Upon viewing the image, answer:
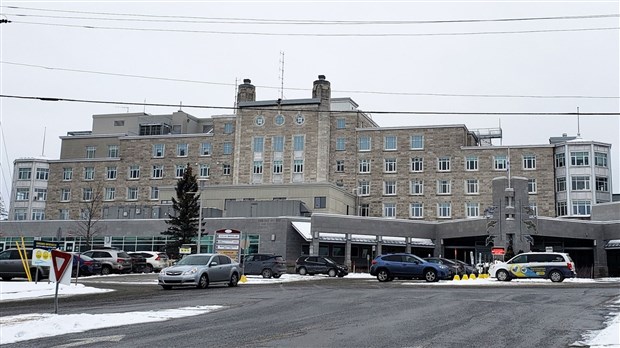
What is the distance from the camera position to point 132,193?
85.4 metres

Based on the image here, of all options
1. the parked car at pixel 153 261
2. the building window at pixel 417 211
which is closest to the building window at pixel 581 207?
the building window at pixel 417 211

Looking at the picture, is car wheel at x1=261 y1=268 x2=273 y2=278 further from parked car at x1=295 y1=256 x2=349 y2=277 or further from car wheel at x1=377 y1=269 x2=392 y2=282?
car wheel at x1=377 y1=269 x2=392 y2=282

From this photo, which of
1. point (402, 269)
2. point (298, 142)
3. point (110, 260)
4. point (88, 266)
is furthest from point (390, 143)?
point (88, 266)

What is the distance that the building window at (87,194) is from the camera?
85.9m

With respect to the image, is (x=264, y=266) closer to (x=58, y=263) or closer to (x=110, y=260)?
(x=110, y=260)

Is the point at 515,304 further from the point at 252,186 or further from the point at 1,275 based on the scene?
the point at 252,186

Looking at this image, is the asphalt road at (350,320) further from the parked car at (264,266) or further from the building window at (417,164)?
the building window at (417,164)

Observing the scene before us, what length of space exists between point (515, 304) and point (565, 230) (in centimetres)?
4595

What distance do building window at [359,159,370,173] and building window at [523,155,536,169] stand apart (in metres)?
17.8

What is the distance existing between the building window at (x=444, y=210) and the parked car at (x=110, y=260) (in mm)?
42921

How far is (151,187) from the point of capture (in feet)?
277

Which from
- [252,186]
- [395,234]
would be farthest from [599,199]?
[252,186]

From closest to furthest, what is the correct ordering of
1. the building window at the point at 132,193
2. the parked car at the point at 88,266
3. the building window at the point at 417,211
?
the parked car at the point at 88,266, the building window at the point at 417,211, the building window at the point at 132,193

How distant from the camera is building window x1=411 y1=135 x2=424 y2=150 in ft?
255
